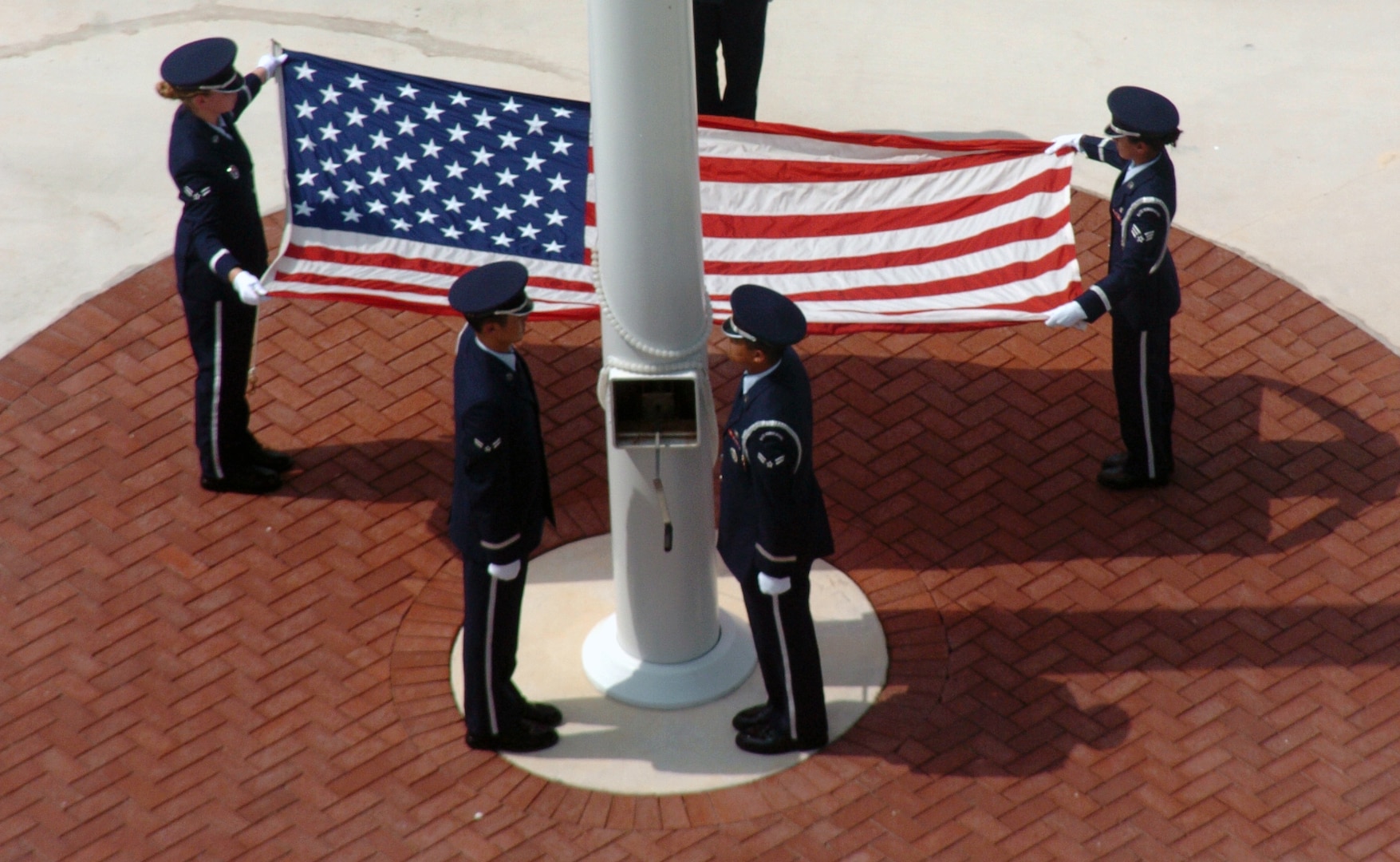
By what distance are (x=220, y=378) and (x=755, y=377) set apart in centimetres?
260

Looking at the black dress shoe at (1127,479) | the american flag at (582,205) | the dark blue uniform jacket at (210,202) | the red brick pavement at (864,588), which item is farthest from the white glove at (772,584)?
the dark blue uniform jacket at (210,202)

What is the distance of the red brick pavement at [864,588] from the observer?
225 inches

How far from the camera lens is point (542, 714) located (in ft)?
19.8

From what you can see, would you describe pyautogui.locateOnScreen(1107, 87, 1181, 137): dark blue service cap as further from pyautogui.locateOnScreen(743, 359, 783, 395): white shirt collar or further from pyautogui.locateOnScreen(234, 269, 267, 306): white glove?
pyautogui.locateOnScreen(234, 269, 267, 306): white glove

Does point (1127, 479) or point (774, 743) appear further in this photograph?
point (1127, 479)

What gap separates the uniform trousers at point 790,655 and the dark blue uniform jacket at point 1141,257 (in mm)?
1741

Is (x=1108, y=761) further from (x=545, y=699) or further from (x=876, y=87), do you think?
(x=876, y=87)

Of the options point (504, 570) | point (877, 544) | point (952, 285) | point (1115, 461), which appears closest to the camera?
point (504, 570)

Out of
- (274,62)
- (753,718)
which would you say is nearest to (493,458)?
(753,718)

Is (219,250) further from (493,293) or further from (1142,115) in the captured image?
(1142,115)

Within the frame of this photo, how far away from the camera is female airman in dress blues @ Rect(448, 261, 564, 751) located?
5.47 metres

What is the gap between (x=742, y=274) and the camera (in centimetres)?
683

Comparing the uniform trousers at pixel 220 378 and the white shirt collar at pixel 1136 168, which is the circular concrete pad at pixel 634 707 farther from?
the white shirt collar at pixel 1136 168

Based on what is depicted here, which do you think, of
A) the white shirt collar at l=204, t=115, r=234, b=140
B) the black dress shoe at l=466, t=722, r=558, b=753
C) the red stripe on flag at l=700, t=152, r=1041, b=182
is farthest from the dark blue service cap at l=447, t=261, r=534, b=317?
the white shirt collar at l=204, t=115, r=234, b=140
